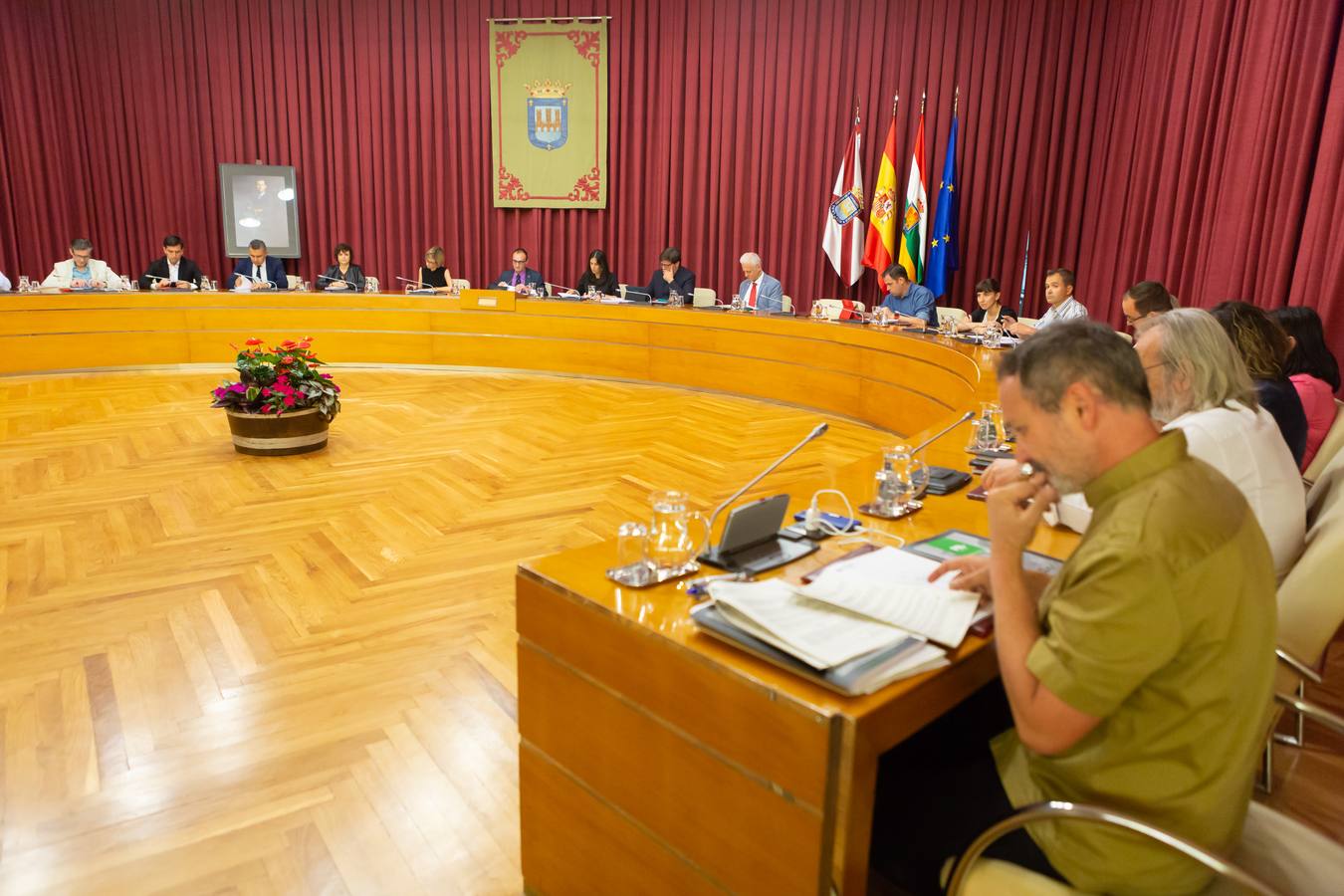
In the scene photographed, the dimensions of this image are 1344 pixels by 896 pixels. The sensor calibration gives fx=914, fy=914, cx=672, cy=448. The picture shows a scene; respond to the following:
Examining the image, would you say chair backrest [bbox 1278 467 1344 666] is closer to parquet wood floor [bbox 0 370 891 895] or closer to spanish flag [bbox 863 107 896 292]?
parquet wood floor [bbox 0 370 891 895]

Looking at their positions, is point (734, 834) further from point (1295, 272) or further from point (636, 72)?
point (636, 72)

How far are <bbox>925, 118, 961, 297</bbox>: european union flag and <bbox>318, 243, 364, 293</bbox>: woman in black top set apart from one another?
521cm

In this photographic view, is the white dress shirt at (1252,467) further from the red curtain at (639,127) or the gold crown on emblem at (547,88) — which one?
the gold crown on emblem at (547,88)

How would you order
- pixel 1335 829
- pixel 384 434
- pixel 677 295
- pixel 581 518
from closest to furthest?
pixel 1335 829 < pixel 581 518 < pixel 384 434 < pixel 677 295

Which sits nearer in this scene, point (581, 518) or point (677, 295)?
point (581, 518)

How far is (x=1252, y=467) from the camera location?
203cm

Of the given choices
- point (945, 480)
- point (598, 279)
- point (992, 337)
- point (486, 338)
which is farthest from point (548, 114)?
point (945, 480)

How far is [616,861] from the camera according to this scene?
165 cm

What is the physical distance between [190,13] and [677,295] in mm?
6273

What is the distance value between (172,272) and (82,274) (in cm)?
73

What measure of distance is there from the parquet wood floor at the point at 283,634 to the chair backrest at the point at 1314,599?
1.68m

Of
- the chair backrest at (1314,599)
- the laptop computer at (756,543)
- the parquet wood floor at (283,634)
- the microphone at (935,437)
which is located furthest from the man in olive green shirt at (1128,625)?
the parquet wood floor at (283,634)

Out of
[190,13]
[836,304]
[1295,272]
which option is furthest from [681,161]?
[1295,272]

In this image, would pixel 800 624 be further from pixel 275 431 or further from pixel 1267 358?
pixel 275 431
